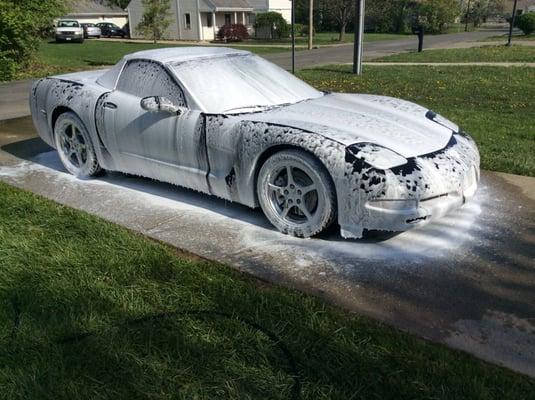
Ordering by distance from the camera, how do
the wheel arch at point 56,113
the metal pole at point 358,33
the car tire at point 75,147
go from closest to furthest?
the car tire at point 75,147 < the wheel arch at point 56,113 < the metal pole at point 358,33

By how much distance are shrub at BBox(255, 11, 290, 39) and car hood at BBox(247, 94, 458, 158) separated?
40455 mm

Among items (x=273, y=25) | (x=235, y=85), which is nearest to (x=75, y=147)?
(x=235, y=85)

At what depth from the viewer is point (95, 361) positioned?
2.62m

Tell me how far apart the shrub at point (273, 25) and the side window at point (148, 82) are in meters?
40.1

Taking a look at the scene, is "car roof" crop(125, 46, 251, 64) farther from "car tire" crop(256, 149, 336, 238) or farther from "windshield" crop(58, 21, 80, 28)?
"windshield" crop(58, 21, 80, 28)

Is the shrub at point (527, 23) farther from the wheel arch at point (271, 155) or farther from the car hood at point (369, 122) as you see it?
the wheel arch at point (271, 155)

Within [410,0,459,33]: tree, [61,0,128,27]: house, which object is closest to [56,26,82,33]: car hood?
[61,0,128,27]: house

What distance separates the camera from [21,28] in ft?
52.4

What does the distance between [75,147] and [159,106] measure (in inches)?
65.4

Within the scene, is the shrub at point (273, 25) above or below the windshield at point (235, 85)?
below

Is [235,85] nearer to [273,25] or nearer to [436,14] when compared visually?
[273,25]

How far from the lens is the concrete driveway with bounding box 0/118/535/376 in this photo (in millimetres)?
2959

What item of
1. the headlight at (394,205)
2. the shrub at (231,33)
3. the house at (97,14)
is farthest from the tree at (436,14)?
the headlight at (394,205)

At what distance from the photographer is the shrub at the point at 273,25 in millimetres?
43250
